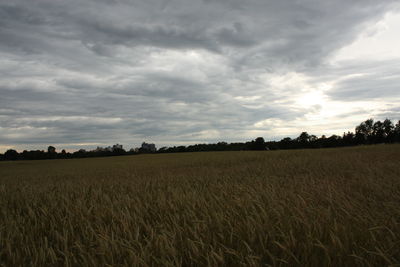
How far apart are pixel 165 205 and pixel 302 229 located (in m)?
1.69

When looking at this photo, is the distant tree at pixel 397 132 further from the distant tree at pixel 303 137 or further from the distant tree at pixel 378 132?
the distant tree at pixel 303 137

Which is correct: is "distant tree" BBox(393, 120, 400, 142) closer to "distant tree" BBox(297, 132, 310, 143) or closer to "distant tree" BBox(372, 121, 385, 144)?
"distant tree" BBox(372, 121, 385, 144)

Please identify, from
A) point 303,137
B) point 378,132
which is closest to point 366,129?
point 378,132

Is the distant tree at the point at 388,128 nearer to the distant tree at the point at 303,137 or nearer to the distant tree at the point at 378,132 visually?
the distant tree at the point at 378,132

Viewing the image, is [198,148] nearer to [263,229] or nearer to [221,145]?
[221,145]

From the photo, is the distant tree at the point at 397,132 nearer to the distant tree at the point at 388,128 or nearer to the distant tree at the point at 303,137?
the distant tree at the point at 388,128

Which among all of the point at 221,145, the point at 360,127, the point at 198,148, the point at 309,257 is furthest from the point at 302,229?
the point at 360,127

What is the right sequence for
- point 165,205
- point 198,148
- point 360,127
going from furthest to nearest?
1. point 360,127
2. point 198,148
3. point 165,205

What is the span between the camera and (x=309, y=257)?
1.80 m

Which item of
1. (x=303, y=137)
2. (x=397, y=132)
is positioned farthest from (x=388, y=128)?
(x=303, y=137)

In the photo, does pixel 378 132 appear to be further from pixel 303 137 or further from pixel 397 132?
pixel 303 137

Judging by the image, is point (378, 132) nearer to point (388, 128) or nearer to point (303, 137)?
point (388, 128)

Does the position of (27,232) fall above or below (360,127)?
below

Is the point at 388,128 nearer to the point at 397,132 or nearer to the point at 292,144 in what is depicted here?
the point at 397,132
